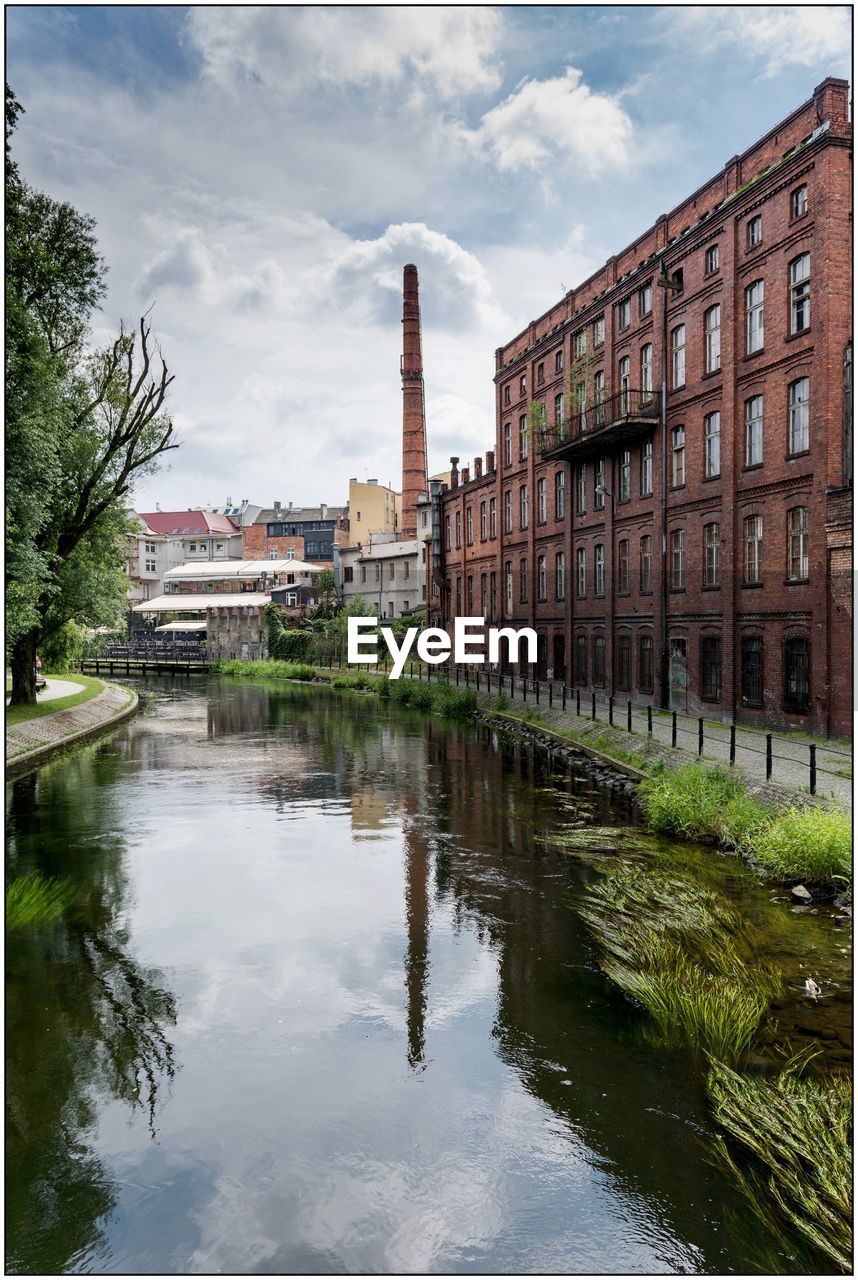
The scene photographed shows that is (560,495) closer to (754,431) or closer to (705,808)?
(754,431)

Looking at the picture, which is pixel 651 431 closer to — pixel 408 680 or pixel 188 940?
pixel 408 680

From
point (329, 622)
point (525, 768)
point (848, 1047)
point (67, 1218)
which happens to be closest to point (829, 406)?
point (525, 768)

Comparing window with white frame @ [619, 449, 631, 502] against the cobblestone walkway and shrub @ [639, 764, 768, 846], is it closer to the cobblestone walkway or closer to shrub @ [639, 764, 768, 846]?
shrub @ [639, 764, 768, 846]

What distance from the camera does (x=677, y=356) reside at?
24.5 metres

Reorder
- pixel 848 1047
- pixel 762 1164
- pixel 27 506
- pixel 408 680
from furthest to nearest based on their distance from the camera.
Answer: pixel 408 680, pixel 27 506, pixel 848 1047, pixel 762 1164

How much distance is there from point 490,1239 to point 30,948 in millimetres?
6696

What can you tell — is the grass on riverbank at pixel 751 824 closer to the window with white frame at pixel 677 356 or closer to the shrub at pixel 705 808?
the shrub at pixel 705 808

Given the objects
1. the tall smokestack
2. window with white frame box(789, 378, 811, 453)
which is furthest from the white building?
window with white frame box(789, 378, 811, 453)

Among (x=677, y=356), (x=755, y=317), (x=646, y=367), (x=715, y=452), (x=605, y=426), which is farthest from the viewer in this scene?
(x=605, y=426)

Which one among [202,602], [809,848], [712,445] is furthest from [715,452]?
[202,602]

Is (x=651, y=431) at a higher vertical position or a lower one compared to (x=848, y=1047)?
higher

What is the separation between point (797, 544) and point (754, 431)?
3678 mm

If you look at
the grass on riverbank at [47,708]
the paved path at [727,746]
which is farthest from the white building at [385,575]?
the paved path at [727,746]

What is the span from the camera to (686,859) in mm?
11719
